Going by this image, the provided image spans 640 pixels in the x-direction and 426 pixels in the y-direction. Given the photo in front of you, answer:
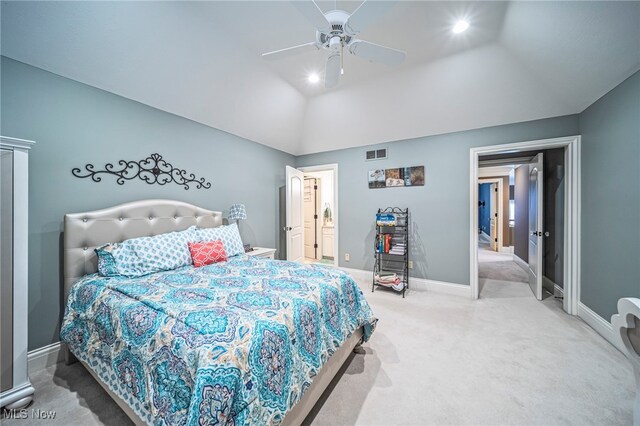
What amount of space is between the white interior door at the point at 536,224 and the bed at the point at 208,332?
2.93m

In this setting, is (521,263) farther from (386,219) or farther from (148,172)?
(148,172)

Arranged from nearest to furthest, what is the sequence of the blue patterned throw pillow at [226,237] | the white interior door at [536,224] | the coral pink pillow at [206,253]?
the coral pink pillow at [206,253]
the blue patterned throw pillow at [226,237]
the white interior door at [536,224]

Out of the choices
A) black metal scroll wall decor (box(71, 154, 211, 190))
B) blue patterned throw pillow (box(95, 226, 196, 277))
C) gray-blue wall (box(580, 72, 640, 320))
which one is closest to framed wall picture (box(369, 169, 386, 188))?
gray-blue wall (box(580, 72, 640, 320))

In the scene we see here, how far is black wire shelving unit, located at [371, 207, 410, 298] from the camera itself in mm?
3826

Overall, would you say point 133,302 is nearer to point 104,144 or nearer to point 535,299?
point 104,144

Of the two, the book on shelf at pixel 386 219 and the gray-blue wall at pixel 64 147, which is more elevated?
the gray-blue wall at pixel 64 147

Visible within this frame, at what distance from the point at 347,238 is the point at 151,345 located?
3621mm

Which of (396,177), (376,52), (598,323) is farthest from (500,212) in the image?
(376,52)

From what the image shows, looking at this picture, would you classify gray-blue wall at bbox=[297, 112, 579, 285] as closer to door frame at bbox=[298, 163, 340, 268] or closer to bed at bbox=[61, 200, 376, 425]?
door frame at bbox=[298, 163, 340, 268]

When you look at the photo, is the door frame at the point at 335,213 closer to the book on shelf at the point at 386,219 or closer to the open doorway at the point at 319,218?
the book on shelf at the point at 386,219

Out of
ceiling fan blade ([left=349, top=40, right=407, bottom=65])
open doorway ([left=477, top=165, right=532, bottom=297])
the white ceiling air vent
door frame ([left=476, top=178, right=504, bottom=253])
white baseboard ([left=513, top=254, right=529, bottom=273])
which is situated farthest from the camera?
door frame ([left=476, top=178, right=504, bottom=253])

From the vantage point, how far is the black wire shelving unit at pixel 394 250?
3826 mm

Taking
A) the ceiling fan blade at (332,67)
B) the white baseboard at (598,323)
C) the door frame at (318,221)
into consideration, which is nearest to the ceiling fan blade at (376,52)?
the ceiling fan blade at (332,67)

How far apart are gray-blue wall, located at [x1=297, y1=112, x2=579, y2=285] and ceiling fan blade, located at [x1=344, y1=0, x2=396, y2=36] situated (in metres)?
2.59
